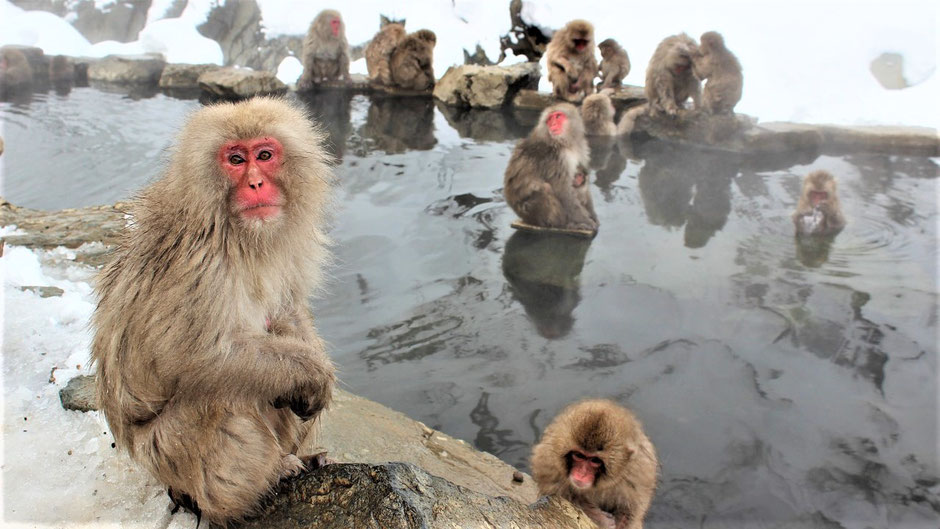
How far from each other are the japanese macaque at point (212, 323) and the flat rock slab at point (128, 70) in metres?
11.8

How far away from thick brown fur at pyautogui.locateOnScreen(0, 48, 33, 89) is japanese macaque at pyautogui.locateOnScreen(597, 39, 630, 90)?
30.0 ft

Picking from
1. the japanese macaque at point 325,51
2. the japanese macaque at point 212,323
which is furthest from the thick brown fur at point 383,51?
the japanese macaque at point 212,323

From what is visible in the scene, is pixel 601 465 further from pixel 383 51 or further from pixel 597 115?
pixel 383 51

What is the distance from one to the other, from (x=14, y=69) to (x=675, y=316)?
11.0 metres

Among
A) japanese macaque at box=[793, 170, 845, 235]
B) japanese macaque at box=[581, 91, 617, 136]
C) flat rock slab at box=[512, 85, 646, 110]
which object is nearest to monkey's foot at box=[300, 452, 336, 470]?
japanese macaque at box=[793, 170, 845, 235]

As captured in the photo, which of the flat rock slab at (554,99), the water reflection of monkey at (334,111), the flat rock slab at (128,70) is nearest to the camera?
the water reflection of monkey at (334,111)

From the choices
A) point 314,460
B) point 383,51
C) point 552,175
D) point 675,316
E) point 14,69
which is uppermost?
point 383,51

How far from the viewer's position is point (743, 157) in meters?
8.75

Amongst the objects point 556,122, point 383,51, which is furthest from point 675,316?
point 383,51

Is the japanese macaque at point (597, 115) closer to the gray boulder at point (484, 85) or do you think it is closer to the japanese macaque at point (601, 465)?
the gray boulder at point (484, 85)

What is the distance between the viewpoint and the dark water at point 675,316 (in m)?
3.45

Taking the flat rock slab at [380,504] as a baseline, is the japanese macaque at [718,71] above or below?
above

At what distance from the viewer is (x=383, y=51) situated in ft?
39.5

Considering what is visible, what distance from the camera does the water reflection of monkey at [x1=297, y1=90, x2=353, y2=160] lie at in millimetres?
9057
